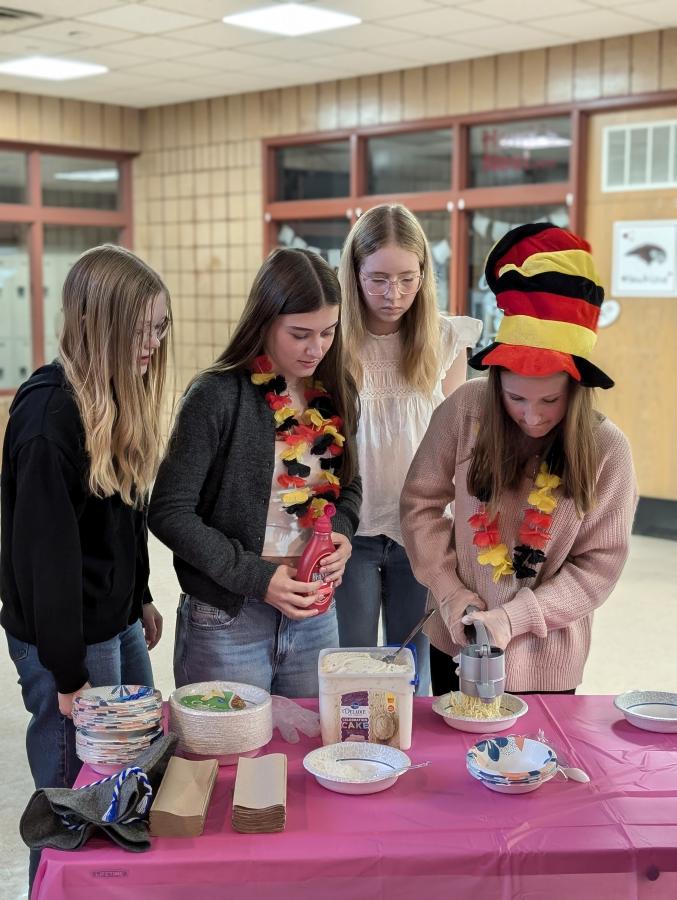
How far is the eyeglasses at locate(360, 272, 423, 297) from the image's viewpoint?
257cm

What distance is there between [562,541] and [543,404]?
0.92 ft

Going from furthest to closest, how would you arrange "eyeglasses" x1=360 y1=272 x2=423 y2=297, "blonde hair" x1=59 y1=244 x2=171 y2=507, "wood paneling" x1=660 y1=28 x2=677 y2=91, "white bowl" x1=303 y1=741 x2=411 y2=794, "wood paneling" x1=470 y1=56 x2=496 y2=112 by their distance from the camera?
"wood paneling" x1=470 y1=56 x2=496 y2=112
"wood paneling" x1=660 y1=28 x2=677 y2=91
"eyeglasses" x1=360 y1=272 x2=423 y2=297
"blonde hair" x1=59 y1=244 x2=171 y2=507
"white bowl" x1=303 y1=741 x2=411 y2=794

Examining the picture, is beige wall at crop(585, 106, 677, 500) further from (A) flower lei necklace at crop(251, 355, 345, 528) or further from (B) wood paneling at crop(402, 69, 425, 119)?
(A) flower lei necklace at crop(251, 355, 345, 528)

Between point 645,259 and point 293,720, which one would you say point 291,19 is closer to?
point 645,259

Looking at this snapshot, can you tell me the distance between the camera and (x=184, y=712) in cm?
180

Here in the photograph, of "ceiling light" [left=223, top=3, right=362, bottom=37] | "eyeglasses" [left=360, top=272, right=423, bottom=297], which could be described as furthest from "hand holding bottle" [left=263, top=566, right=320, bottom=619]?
"ceiling light" [left=223, top=3, right=362, bottom=37]

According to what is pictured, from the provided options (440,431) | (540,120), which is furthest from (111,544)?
(540,120)

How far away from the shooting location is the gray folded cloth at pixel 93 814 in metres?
1.51

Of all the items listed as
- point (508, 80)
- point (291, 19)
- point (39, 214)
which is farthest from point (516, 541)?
point (39, 214)

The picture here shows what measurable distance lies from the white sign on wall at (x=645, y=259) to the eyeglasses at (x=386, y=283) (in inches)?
170

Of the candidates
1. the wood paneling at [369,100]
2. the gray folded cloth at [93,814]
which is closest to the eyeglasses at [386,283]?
the gray folded cloth at [93,814]

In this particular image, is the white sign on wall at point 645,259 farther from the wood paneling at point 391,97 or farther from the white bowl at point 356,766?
the white bowl at point 356,766

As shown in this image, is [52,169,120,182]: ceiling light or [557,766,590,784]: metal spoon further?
[52,169,120,182]: ceiling light

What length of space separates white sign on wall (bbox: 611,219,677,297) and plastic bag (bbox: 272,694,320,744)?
5.22 m
